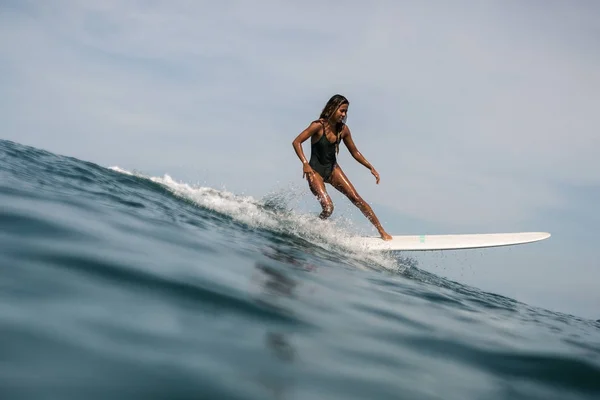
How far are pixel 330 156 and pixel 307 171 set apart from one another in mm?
589

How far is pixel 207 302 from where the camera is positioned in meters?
3.44

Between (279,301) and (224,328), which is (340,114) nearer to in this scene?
(279,301)

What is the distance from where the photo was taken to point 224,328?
9.77ft

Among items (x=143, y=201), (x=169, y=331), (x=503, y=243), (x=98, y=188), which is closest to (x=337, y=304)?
(x=169, y=331)

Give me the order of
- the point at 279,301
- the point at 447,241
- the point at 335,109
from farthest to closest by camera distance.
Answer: the point at 447,241
the point at 335,109
the point at 279,301

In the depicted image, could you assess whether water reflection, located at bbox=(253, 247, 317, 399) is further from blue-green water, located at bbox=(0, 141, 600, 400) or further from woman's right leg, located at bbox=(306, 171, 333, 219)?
woman's right leg, located at bbox=(306, 171, 333, 219)

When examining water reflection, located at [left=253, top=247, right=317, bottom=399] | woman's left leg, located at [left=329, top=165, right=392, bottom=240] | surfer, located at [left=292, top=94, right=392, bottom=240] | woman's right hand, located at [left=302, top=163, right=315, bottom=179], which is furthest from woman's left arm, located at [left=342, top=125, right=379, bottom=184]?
water reflection, located at [left=253, top=247, right=317, bottom=399]

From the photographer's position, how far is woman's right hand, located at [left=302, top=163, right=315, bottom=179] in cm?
986

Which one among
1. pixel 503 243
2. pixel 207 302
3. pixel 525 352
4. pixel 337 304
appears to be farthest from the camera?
pixel 503 243

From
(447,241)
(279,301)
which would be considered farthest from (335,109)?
(279,301)

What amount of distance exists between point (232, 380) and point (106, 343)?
0.56 meters

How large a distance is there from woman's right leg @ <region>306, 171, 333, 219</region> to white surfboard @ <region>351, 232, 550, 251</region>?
720 mm

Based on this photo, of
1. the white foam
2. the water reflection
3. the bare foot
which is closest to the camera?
the water reflection

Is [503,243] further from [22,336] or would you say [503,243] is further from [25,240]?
[22,336]
